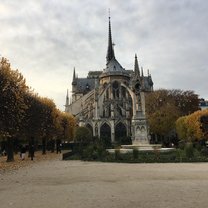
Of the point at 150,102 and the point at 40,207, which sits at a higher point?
the point at 150,102

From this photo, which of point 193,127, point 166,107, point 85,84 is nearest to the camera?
point 193,127

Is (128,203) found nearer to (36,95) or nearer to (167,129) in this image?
(36,95)

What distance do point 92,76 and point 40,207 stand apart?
142849 millimetres

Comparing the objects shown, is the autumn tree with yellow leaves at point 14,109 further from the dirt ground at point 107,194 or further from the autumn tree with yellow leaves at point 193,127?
the autumn tree with yellow leaves at point 193,127

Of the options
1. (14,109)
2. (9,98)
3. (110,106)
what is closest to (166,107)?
(110,106)

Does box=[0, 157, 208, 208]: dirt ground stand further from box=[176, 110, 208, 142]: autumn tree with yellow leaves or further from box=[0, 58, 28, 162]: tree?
box=[176, 110, 208, 142]: autumn tree with yellow leaves

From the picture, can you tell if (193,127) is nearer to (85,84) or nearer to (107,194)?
(107,194)

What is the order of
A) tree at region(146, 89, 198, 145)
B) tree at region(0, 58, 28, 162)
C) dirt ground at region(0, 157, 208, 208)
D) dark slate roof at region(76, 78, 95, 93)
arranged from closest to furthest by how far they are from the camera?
dirt ground at region(0, 157, 208, 208)
tree at region(0, 58, 28, 162)
tree at region(146, 89, 198, 145)
dark slate roof at region(76, 78, 95, 93)

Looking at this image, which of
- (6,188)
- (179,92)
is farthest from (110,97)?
(6,188)

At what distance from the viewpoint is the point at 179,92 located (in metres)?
81.1

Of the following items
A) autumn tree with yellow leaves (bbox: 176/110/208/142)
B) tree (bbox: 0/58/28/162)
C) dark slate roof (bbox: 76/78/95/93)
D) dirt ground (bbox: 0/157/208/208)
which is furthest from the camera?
Answer: dark slate roof (bbox: 76/78/95/93)

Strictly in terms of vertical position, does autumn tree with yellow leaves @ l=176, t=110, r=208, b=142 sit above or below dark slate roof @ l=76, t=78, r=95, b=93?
below

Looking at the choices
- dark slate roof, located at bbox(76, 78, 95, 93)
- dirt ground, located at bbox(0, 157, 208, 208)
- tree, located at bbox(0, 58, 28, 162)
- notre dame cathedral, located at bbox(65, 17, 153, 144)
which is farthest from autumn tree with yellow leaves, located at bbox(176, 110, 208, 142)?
dark slate roof, located at bbox(76, 78, 95, 93)

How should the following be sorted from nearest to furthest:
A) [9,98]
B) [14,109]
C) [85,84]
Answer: [9,98]
[14,109]
[85,84]
